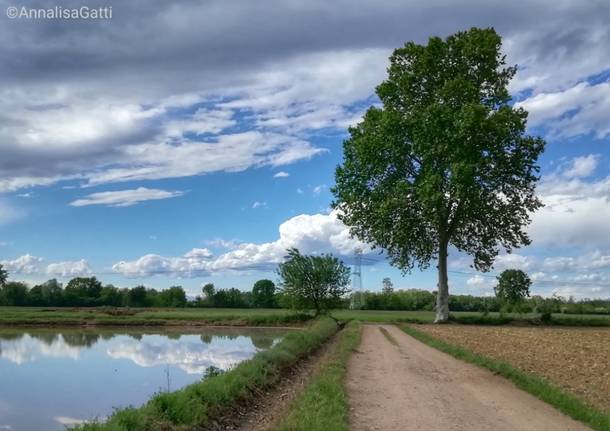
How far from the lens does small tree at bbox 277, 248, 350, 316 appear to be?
5728 centimetres

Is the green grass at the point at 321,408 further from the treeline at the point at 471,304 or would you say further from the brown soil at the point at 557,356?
the treeline at the point at 471,304

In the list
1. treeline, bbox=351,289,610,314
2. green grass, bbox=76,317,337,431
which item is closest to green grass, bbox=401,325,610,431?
green grass, bbox=76,317,337,431

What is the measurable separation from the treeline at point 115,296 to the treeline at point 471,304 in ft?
60.0

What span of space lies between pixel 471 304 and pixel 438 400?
104m

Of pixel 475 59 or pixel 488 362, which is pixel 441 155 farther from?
pixel 488 362

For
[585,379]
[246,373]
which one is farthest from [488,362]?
[246,373]

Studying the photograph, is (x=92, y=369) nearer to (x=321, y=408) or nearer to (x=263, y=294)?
→ (x=321, y=408)

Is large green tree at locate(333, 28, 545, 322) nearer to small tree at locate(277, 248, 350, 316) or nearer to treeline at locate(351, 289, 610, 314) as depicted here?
small tree at locate(277, 248, 350, 316)

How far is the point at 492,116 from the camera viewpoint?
3869 centimetres

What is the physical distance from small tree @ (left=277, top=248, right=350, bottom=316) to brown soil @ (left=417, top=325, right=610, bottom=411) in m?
21.7

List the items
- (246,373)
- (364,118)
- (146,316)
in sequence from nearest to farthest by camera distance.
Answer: (246,373) → (364,118) → (146,316)

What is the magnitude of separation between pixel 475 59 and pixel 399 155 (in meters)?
8.26

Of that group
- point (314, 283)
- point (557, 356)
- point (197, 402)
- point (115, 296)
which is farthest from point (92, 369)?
point (115, 296)

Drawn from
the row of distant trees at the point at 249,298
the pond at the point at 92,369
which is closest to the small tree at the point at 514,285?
the row of distant trees at the point at 249,298
